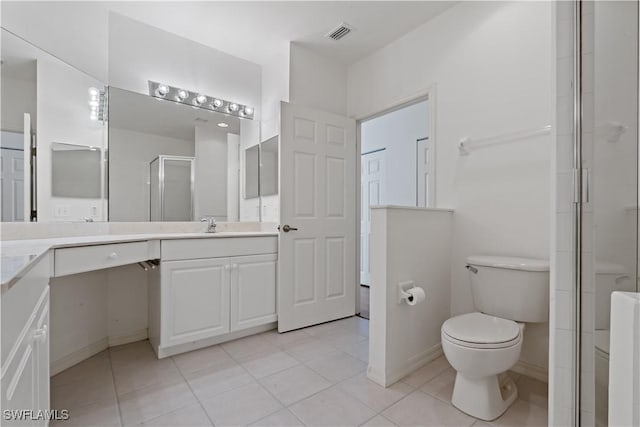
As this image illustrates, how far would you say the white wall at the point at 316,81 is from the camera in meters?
2.67

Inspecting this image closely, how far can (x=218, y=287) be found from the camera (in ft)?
7.05

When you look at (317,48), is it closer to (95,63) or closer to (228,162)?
(228,162)

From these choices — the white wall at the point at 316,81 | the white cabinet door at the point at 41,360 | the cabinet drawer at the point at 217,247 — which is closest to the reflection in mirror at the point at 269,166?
the white wall at the point at 316,81

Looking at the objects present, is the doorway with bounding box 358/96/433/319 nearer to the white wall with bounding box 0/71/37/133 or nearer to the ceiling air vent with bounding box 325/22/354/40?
the ceiling air vent with bounding box 325/22/354/40

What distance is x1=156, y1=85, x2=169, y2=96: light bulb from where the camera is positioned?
7.82 ft

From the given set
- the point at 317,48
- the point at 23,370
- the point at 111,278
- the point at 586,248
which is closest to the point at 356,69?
the point at 317,48

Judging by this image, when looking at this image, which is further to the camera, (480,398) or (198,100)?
(198,100)

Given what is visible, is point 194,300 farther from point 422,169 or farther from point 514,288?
point 422,169

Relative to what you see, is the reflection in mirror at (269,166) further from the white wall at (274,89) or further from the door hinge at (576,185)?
the door hinge at (576,185)

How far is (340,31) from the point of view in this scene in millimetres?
2467

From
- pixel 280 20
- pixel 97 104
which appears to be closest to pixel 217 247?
pixel 97 104

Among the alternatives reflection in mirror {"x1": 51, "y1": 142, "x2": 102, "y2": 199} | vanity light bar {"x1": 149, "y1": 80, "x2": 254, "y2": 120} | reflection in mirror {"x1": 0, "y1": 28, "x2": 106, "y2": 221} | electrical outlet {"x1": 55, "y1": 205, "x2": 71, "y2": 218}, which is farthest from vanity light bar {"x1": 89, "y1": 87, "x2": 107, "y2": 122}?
electrical outlet {"x1": 55, "y1": 205, "x2": 71, "y2": 218}

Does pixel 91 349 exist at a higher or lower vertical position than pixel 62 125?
lower

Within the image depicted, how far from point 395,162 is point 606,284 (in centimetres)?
330
